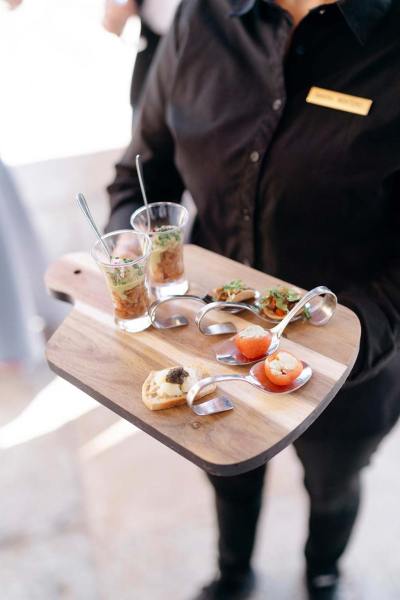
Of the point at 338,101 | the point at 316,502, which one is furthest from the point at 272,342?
the point at 316,502

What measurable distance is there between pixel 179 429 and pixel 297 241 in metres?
0.41

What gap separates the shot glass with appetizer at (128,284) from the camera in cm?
73

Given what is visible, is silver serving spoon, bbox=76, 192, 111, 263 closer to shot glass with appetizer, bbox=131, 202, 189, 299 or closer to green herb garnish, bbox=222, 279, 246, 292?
Result: shot glass with appetizer, bbox=131, 202, 189, 299

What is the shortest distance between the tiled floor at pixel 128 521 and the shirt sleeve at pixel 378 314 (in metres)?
0.73

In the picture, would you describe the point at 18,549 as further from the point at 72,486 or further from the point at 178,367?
the point at 178,367

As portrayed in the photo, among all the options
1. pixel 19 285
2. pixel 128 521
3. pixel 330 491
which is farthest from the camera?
pixel 19 285

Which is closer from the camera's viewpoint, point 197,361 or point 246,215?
point 197,361

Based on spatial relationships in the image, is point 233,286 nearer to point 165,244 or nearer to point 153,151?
point 165,244

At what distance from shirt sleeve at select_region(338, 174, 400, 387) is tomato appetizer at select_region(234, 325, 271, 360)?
171 millimetres

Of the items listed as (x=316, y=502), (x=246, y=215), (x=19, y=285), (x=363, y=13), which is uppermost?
(x=363, y=13)

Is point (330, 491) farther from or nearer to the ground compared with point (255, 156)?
nearer to the ground

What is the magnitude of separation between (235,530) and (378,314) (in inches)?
23.7

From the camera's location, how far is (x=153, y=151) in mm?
1045

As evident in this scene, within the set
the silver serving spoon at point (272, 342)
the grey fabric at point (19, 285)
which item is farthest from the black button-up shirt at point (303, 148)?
the grey fabric at point (19, 285)
